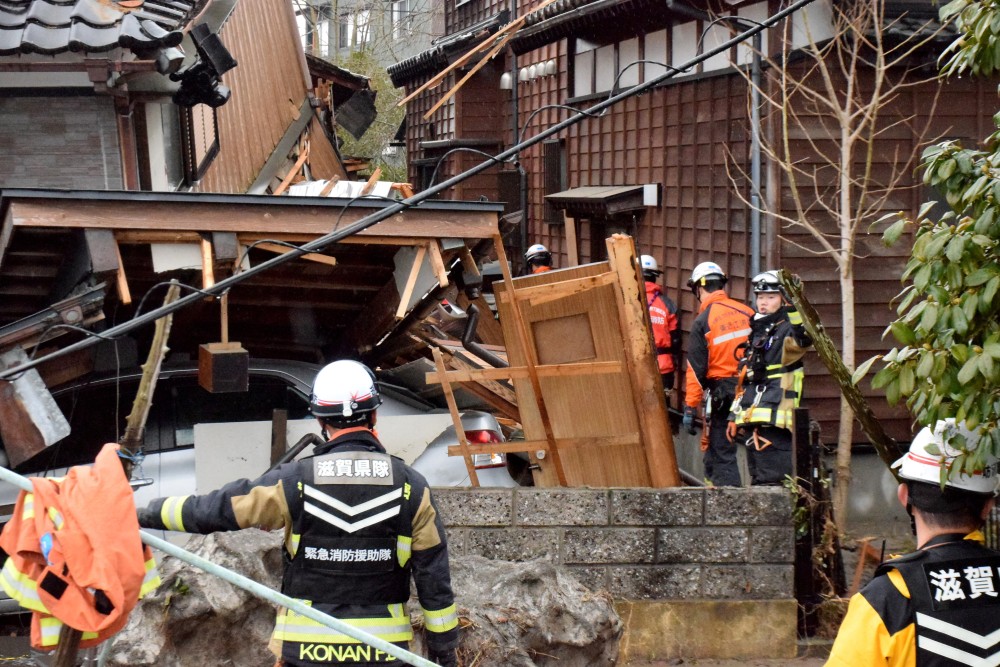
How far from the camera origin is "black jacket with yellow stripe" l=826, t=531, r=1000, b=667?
2836 mm

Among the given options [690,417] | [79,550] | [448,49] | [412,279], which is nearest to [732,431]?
[690,417]

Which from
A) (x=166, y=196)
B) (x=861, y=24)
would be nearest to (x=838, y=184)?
(x=861, y=24)

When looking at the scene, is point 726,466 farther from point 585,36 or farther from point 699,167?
point 585,36

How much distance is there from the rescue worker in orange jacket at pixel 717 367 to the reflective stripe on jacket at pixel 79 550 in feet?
21.1

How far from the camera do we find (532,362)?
7520 mm

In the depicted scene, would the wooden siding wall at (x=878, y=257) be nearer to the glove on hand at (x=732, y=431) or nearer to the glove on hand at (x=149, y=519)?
the glove on hand at (x=732, y=431)

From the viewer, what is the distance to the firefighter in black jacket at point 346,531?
13.5 feet

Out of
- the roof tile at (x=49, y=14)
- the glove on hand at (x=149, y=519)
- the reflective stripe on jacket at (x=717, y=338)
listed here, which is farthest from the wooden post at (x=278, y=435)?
the reflective stripe on jacket at (x=717, y=338)

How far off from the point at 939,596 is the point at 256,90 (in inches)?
550

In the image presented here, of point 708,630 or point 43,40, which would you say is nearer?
point 708,630

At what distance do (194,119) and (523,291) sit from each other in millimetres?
5336

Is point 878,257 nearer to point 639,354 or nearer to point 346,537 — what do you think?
point 639,354

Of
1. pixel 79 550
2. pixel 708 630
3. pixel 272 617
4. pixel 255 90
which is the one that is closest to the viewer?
pixel 79 550

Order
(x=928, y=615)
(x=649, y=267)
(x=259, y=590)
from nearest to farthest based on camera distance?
(x=928, y=615)
(x=259, y=590)
(x=649, y=267)
